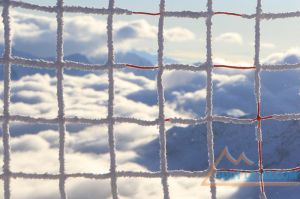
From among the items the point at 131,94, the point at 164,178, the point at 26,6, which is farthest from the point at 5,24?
the point at 131,94

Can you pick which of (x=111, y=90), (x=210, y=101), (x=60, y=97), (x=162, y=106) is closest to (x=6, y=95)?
(x=60, y=97)

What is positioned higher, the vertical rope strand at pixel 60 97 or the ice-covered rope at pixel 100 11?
the ice-covered rope at pixel 100 11

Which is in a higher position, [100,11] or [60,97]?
[100,11]

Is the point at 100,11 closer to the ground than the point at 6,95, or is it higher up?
higher up

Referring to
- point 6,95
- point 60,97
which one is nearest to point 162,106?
point 60,97

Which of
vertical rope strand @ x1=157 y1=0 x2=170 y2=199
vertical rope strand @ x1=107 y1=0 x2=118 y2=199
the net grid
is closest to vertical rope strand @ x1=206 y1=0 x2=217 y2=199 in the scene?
the net grid

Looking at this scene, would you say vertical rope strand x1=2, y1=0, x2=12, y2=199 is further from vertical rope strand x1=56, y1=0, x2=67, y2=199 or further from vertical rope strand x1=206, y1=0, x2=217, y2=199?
vertical rope strand x1=206, y1=0, x2=217, y2=199

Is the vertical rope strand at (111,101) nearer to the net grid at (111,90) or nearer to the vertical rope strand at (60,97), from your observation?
the net grid at (111,90)

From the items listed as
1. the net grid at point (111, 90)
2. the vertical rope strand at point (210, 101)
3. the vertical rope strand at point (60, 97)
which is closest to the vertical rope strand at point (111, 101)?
the net grid at point (111, 90)

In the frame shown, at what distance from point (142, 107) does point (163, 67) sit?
163 meters

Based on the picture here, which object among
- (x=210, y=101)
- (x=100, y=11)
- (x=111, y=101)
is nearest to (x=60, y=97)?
(x=111, y=101)

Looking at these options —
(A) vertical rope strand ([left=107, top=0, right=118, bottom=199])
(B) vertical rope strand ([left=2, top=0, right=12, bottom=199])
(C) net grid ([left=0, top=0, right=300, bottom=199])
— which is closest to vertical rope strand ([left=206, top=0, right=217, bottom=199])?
(C) net grid ([left=0, top=0, right=300, bottom=199])

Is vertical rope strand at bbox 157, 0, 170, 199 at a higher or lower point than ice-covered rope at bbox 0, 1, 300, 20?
lower

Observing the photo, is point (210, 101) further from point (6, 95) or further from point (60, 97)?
point (6, 95)
